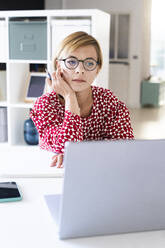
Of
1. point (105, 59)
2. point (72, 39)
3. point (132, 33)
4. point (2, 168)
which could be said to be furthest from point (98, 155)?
point (132, 33)

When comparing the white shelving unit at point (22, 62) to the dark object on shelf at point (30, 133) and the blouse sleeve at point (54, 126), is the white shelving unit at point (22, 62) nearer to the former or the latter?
the dark object on shelf at point (30, 133)

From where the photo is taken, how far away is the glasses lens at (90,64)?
1533 mm

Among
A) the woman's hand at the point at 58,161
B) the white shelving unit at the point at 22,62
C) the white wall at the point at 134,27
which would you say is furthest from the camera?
the white wall at the point at 134,27

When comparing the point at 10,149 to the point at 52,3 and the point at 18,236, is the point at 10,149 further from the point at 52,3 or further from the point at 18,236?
the point at 52,3

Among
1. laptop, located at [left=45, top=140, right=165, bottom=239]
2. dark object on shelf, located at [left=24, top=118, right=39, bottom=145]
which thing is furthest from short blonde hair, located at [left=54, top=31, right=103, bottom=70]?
dark object on shelf, located at [left=24, top=118, right=39, bottom=145]

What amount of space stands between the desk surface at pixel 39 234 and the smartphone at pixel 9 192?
2cm

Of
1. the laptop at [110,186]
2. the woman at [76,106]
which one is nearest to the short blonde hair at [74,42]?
the woman at [76,106]

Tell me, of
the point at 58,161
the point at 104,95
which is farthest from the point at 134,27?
the point at 58,161

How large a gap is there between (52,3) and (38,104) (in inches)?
272

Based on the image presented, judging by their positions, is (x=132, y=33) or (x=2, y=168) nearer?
(x=2, y=168)

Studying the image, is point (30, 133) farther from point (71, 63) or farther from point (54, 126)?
point (71, 63)

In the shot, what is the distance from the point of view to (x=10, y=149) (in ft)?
5.54

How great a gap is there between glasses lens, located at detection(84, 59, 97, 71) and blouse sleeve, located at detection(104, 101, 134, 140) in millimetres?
274

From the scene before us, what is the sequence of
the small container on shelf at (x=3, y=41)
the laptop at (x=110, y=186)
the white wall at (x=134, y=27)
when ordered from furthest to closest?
the white wall at (x=134, y=27) < the small container on shelf at (x=3, y=41) < the laptop at (x=110, y=186)
